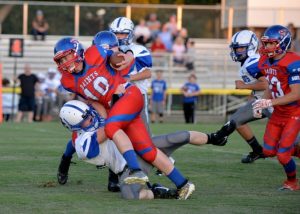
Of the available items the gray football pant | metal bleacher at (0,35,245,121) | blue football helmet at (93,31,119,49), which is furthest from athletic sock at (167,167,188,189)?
metal bleacher at (0,35,245,121)

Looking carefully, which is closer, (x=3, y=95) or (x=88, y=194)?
(x=88, y=194)

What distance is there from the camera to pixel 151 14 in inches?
942

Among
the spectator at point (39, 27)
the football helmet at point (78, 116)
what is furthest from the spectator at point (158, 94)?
the football helmet at point (78, 116)

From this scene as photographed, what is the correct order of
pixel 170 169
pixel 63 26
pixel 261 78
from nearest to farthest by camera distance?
pixel 170 169, pixel 261 78, pixel 63 26


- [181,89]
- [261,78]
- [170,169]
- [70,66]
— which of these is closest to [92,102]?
[70,66]

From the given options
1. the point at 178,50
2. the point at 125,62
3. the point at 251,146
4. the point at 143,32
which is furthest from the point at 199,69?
the point at 125,62

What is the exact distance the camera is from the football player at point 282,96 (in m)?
7.92

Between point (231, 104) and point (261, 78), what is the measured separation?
561 inches

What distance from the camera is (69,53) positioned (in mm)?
7277

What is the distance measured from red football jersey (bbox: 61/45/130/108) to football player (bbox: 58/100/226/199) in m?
0.15

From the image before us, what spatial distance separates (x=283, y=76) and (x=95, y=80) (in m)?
1.93

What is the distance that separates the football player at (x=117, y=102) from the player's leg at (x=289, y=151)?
1267mm

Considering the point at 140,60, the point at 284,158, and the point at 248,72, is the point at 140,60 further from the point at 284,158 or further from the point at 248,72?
the point at 284,158

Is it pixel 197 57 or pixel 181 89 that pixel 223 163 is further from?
pixel 197 57
